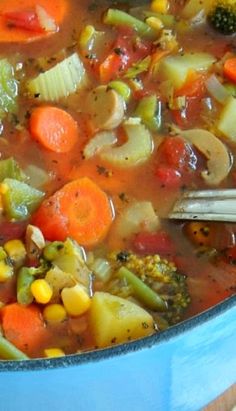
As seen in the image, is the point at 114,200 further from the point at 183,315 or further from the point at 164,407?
the point at 164,407

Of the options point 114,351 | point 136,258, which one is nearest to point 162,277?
→ point 136,258

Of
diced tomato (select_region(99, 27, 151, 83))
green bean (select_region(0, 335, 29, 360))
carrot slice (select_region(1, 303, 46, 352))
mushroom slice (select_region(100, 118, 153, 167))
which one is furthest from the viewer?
diced tomato (select_region(99, 27, 151, 83))

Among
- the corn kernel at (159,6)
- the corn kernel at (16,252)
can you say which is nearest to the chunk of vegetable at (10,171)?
the corn kernel at (16,252)

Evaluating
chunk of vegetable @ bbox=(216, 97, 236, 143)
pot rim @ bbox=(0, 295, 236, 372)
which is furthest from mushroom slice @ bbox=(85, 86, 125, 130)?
pot rim @ bbox=(0, 295, 236, 372)

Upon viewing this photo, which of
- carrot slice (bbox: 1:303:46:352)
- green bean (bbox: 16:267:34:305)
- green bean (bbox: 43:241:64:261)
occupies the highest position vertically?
green bean (bbox: 43:241:64:261)

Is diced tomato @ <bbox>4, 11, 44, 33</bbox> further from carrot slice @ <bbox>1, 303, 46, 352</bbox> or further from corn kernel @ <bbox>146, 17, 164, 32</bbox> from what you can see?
carrot slice @ <bbox>1, 303, 46, 352</bbox>

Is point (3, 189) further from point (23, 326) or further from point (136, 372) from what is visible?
point (136, 372)

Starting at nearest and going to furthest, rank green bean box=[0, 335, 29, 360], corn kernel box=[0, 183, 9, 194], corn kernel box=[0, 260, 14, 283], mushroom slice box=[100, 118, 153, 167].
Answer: green bean box=[0, 335, 29, 360]
corn kernel box=[0, 260, 14, 283]
corn kernel box=[0, 183, 9, 194]
mushroom slice box=[100, 118, 153, 167]

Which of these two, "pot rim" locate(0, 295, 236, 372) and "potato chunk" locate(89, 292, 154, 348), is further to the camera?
"potato chunk" locate(89, 292, 154, 348)
